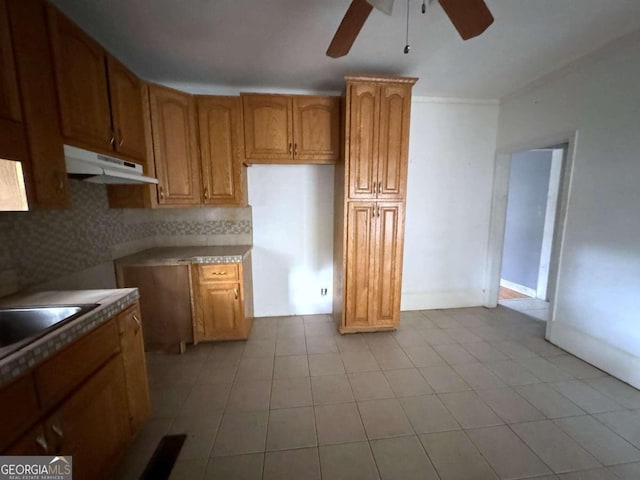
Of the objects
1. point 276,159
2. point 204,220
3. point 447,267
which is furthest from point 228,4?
point 447,267

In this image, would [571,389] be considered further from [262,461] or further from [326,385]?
[262,461]

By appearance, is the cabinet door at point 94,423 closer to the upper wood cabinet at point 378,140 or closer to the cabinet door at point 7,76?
the cabinet door at point 7,76

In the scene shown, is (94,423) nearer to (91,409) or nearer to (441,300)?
(91,409)

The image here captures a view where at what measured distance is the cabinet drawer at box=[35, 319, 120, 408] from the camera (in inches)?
34.8

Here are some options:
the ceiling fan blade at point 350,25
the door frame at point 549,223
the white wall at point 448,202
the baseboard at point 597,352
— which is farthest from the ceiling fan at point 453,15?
the door frame at point 549,223

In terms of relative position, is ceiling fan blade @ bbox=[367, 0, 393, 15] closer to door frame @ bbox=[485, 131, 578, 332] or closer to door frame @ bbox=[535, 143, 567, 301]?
door frame @ bbox=[485, 131, 578, 332]

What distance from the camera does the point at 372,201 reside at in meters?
2.43

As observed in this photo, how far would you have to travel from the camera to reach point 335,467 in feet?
4.33

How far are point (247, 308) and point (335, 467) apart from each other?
1.61 m

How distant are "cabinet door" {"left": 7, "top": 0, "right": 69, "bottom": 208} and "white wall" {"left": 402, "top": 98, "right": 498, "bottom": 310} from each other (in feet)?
9.75

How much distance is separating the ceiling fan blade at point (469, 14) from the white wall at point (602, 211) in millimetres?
1636

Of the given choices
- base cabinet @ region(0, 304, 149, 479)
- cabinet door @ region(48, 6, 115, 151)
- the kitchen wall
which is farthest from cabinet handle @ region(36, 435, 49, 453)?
the kitchen wall

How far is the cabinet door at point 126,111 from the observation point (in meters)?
1.77

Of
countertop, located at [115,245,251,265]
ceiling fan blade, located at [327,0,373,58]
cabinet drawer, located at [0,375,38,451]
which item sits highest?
ceiling fan blade, located at [327,0,373,58]
